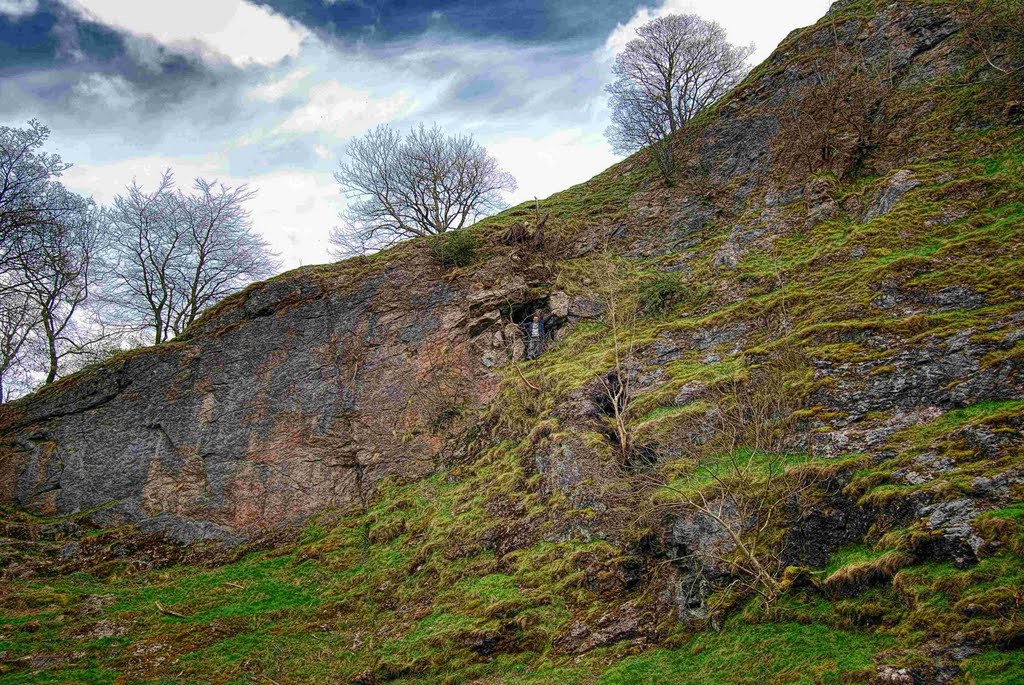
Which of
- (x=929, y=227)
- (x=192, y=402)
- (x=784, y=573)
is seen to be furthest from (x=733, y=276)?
(x=192, y=402)

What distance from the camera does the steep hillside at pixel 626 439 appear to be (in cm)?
980

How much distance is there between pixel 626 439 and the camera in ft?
46.9

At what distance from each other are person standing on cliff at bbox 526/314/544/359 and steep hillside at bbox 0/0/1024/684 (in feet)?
2.77

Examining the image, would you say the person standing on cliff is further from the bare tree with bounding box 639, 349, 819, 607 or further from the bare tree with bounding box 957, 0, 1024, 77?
the bare tree with bounding box 957, 0, 1024, 77

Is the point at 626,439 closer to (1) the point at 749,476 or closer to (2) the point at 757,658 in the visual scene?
(1) the point at 749,476

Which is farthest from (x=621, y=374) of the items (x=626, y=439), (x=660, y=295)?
(x=660, y=295)

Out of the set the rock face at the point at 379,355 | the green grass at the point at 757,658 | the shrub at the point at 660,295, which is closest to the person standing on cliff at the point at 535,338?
the rock face at the point at 379,355

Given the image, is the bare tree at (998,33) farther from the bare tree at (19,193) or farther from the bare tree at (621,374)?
the bare tree at (19,193)

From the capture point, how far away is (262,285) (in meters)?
23.3

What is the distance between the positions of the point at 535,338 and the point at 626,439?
24.7ft

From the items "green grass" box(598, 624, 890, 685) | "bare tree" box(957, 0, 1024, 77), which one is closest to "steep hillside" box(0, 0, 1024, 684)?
"green grass" box(598, 624, 890, 685)

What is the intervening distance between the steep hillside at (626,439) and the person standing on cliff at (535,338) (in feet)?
2.77

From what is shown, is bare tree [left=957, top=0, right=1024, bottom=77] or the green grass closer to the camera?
the green grass

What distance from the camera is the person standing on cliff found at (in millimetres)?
20673
